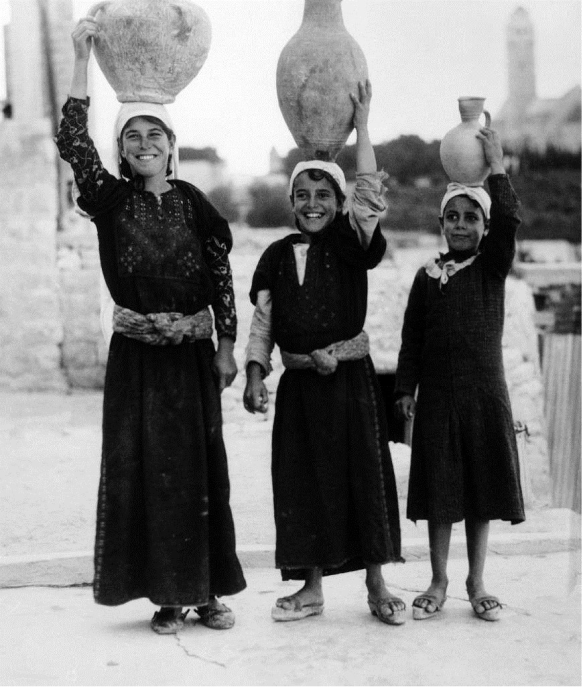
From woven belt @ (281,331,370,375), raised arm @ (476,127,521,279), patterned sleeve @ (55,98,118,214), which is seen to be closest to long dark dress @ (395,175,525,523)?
raised arm @ (476,127,521,279)

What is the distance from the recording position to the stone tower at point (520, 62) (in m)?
13.8

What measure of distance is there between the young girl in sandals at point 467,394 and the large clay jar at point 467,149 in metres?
0.04

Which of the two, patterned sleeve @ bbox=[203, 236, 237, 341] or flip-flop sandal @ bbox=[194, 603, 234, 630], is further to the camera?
patterned sleeve @ bbox=[203, 236, 237, 341]

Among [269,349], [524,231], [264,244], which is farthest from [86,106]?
[524,231]

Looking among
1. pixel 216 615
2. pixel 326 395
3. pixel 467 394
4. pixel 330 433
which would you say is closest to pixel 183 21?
pixel 326 395

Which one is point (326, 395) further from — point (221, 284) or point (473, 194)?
point (473, 194)

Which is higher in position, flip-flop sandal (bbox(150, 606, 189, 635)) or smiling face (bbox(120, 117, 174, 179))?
smiling face (bbox(120, 117, 174, 179))

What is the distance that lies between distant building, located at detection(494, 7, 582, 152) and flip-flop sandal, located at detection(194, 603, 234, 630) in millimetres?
11173

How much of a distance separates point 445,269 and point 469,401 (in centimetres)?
52

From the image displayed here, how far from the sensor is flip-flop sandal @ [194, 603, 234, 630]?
3941 mm

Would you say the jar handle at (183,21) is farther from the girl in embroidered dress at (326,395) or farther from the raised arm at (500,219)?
the raised arm at (500,219)

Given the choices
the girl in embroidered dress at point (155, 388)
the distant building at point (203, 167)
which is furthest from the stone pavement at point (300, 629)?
the distant building at point (203, 167)

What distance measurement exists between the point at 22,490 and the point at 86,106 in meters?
3.93

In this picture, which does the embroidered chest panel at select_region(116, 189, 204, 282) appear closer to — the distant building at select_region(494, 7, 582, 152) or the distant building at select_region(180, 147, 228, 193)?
the distant building at select_region(180, 147, 228, 193)
